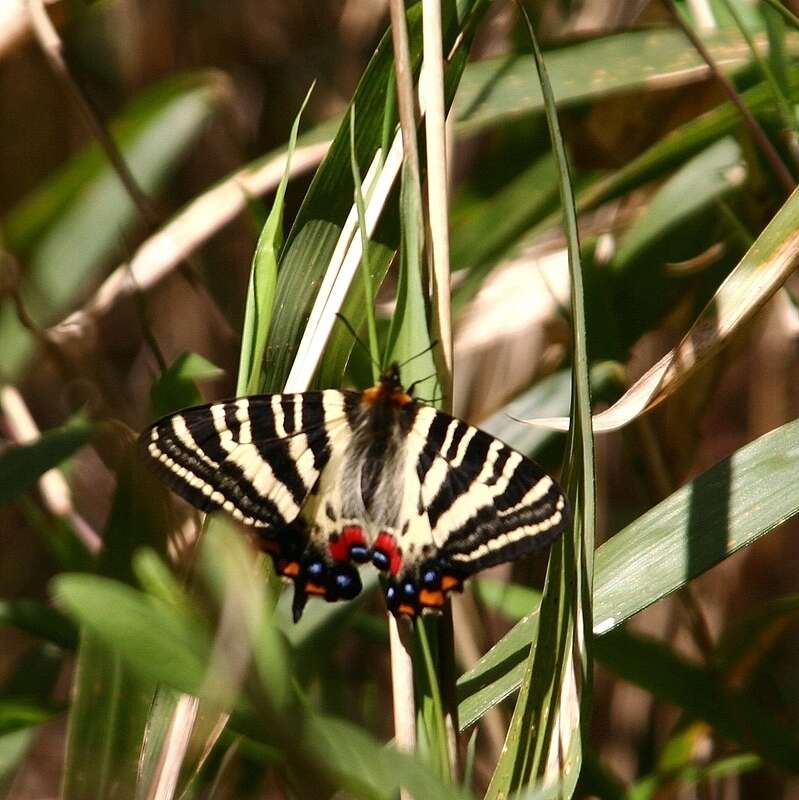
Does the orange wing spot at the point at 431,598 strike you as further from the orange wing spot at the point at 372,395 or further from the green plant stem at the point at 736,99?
the green plant stem at the point at 736,99

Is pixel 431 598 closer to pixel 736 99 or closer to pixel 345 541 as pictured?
pixel 345 541

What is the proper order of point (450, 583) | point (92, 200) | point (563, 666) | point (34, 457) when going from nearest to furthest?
point (563, 666), point (450, 583), point (34, 457), point (92, 200)

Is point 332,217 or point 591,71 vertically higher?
point 591,71

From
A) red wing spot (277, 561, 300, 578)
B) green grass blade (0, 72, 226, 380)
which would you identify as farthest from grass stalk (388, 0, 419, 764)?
green grass blade (0, 72, 226, 380)

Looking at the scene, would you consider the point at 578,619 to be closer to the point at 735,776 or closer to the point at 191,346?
the point at 735,776

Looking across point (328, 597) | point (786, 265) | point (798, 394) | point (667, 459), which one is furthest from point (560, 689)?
point (798, 394)

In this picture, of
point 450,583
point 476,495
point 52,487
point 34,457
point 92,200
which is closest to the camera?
point 450,583

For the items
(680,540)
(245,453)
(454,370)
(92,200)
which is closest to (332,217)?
(245,453)

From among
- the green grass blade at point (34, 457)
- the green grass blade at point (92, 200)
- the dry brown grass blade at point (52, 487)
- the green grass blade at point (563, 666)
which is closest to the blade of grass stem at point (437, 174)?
the green grass blade at point (563, 666)
